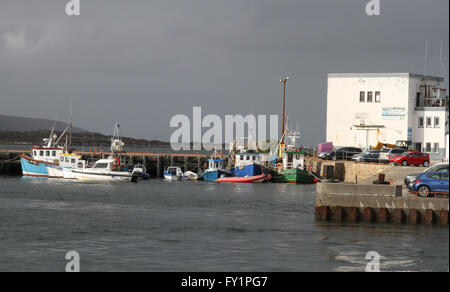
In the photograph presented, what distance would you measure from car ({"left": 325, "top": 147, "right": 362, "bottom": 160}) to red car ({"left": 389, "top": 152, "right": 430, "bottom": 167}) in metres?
12.7

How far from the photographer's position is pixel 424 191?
34.1 m

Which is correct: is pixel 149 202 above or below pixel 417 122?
below

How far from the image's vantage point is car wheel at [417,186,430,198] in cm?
3403

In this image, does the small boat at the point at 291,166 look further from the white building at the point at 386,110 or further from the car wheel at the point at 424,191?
the car wheel at the point at 424,191

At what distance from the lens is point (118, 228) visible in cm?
3434

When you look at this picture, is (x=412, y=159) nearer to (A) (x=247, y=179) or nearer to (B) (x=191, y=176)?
(A) (x=247, y=179)

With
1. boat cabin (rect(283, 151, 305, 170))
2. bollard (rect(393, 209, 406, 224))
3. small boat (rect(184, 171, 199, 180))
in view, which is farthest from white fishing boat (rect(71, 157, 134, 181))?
bollard (rect(393, 209, 406, 224))

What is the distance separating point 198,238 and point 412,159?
28145mm

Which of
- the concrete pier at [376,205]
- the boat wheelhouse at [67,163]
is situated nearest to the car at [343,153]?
the boat wheelhouse at [67,163]

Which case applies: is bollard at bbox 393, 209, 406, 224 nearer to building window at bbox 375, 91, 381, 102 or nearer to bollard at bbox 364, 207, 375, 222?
bollard at bbox 364, 207, 375, 222

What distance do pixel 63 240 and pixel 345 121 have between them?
49477 mm

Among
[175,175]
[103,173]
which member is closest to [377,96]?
[175,175]
